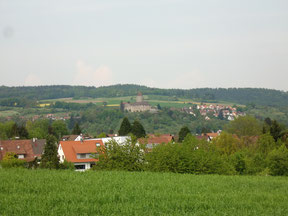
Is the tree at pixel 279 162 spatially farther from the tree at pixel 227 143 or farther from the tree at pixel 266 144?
the tree at pixel 227 143

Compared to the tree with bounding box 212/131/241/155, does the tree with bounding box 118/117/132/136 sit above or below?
below

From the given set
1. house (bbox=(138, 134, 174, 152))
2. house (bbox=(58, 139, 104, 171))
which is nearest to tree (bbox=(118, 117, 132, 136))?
house (bbox=(138, 134, 174, 152))

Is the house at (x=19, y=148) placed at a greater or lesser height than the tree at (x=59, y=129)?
greater

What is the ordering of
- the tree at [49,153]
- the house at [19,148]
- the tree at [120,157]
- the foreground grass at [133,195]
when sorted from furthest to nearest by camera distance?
the house at [19,148] < the tree at [49,153] < the tree at [120,157] < the foreground grass at [133,195]

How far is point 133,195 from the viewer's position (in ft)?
47.3

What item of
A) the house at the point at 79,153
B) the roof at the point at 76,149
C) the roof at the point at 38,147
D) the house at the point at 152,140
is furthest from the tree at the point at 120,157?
the roof at the point at 38,147

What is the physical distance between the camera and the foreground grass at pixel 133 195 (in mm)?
12250

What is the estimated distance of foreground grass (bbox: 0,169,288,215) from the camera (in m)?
12.2

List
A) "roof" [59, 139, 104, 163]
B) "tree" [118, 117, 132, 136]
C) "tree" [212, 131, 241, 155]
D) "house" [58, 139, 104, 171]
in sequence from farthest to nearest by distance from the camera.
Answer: "tree" [118, 117, 132, 136] → "tree" [212, 131, 241, 155] → "roof" [59, 139, 104, 163] → "house" [58, 139, 104, 171]

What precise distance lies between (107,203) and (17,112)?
19257 cm

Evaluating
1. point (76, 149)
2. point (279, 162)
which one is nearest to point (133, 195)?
point (279, 162)

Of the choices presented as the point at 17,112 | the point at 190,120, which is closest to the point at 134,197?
the point at 190,120

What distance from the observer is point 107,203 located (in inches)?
511

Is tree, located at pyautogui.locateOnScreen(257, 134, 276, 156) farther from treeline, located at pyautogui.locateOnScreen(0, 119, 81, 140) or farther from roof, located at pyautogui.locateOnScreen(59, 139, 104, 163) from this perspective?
treeline, located at pyautogui.locateOnScreen(0, 119, 81, 140)
